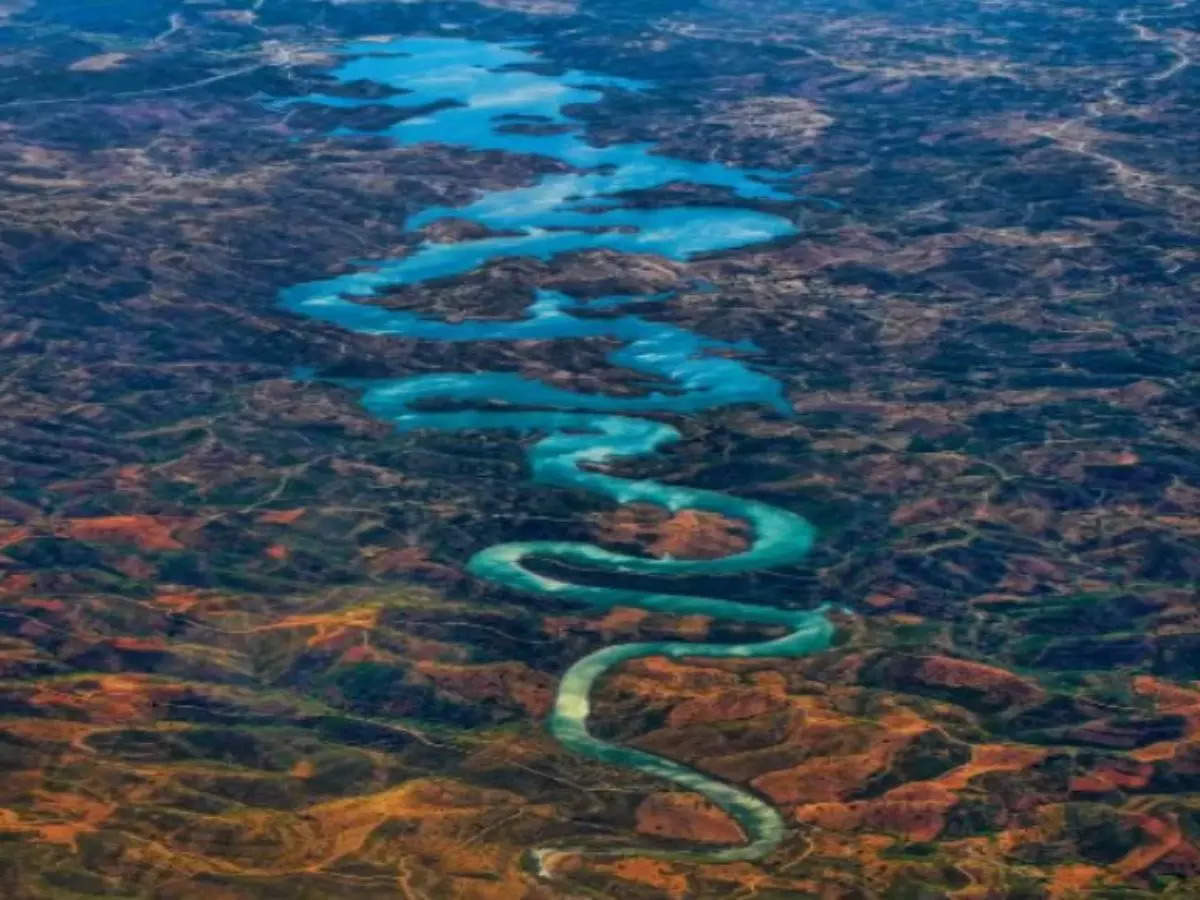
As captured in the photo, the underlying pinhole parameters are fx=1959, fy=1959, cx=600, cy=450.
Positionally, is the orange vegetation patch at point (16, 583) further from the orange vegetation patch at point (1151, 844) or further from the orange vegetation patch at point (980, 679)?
the orange vegetation patch at point (1151, 844)

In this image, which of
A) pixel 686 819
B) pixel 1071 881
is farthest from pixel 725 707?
pixel 1071 881

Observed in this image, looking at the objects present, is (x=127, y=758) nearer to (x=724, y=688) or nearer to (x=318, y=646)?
(x=318, y=646)

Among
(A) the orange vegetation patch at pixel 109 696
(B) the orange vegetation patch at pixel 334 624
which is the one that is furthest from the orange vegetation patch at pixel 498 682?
(A) the orange vegetation patch at pixel 109 696

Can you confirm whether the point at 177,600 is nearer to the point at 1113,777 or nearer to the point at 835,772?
the point at 835,772

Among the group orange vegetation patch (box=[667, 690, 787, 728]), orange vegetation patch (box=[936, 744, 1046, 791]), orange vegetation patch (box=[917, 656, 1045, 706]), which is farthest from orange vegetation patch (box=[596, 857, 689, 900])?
orange vegetation patch (box=[917, 656, 1045, 706])

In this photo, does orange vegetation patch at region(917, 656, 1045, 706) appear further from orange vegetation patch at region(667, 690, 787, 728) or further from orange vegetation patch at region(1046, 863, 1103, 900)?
orange vegetation patch at region(1046, 863, 1103, 900)
